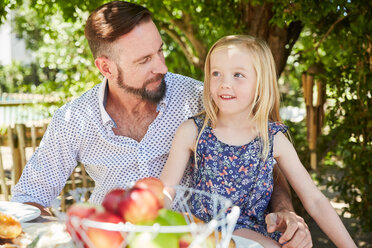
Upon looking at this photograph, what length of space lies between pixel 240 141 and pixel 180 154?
0.28 m

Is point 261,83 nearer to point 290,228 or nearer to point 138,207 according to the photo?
point 290,228

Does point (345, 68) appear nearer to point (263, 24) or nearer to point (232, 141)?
point (263, 24)

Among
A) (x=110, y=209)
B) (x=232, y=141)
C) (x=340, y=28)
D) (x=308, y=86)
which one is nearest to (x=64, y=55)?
(x=308, y=86)

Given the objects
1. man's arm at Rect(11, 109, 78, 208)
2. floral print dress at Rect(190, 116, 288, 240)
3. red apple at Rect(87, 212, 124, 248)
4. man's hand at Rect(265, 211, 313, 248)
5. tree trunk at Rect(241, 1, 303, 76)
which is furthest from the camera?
tree trunk at Rect(241, 1, 303, 76)

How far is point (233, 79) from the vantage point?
1.94 m

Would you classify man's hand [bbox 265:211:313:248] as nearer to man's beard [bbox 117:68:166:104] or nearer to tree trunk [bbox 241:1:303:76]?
man's beard [bbox 117:68:166:104]

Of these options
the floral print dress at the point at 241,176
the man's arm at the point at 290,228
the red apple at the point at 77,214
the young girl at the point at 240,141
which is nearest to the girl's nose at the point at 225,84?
the young girl at the point at 240,141

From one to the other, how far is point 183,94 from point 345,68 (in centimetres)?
171

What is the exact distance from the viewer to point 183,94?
259cm

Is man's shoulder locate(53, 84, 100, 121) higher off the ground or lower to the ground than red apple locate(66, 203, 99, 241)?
higher

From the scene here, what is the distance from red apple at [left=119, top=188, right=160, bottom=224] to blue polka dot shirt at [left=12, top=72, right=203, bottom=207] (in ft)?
4.47

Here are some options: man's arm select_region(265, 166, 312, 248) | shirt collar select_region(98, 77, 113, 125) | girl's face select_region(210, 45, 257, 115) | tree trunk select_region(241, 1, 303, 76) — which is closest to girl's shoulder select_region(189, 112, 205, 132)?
girl's face select_region(210, 45, 257, 115)

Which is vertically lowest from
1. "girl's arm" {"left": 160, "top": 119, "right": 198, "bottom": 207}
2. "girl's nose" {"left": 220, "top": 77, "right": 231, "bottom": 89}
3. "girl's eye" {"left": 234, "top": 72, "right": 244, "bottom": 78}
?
"girl's arm" {"left": 160, "top": 119, "right": 198, "bottom": 207}

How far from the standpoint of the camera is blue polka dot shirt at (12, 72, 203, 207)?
94.3 inches
